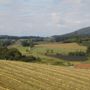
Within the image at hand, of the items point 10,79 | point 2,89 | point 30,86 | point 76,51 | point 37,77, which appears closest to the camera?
point 2,89

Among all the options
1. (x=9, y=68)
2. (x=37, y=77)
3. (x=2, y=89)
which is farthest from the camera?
(x=9, y=68)

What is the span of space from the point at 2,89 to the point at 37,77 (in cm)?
543

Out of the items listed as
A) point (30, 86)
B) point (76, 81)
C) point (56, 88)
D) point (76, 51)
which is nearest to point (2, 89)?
point (30, 86)

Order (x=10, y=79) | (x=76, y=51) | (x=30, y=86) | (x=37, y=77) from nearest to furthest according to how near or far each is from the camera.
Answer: (x=30, y=86) < (x=10, y=79) < (x=37, y=77) < (x=76, y=51)

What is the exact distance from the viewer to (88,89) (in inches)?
811

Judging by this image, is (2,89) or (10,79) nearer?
(2,89)

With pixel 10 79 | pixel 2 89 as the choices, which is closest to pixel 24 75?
pixel 10 79

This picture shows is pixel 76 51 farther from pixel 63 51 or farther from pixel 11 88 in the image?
pixel 11 88

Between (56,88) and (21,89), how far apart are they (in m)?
2.41

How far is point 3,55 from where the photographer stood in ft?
238

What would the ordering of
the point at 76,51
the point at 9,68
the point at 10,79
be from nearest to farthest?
the point at 10,79 → the point at 9,68 → the point at 76,51

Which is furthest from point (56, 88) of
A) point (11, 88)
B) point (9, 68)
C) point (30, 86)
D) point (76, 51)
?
point (76, 51)

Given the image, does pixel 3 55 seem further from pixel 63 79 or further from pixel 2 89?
pixel 2 89

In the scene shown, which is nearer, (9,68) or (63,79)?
(63,79)
